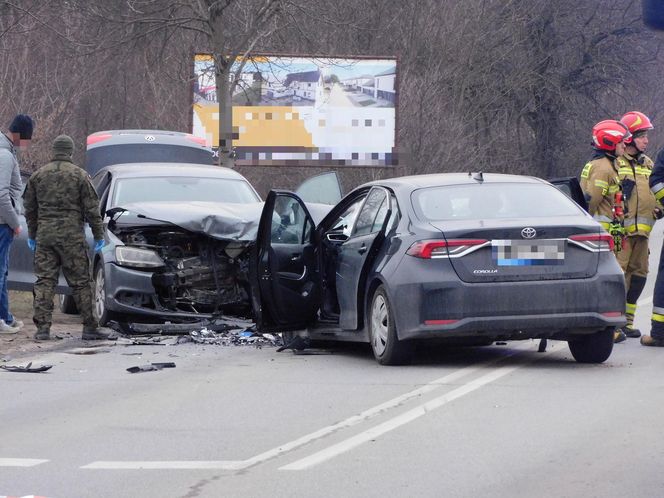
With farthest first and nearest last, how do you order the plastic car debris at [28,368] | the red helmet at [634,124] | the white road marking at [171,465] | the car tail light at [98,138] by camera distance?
the car tail light at [98,138]
the red helmet at [634,124]
the plastic car debris at [28,368]
the white road marking at [171,465]

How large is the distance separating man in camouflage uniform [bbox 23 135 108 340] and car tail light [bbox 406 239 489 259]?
3.69 metres

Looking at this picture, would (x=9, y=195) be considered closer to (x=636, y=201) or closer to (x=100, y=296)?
(x=100, y=296)

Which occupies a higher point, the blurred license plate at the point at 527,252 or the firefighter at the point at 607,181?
the firefighter at the point at 607,181

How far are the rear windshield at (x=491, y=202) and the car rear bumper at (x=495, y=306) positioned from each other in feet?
1.80

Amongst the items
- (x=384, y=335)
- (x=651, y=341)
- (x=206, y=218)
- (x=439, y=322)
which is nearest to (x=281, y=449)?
(x=439, y=322)

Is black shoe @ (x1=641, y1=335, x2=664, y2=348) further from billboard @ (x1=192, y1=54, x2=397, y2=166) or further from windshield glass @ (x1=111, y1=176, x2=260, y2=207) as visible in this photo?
billboard @ (x1=192, y1=54, x2=397, y2=166)

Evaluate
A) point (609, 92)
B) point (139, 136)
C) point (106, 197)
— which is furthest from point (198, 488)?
point (609, 92)

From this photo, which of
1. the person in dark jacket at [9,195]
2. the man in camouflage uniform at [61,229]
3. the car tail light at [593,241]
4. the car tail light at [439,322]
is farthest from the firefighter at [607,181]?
the person in dark jacket at [9,195]

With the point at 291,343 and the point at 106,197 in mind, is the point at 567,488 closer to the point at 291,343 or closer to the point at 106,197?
the point at 291,343

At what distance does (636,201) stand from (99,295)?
5130 millimetres

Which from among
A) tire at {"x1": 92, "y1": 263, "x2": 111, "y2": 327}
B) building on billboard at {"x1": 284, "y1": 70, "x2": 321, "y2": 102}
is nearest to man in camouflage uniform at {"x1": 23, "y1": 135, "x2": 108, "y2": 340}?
tire at {"x1": 92, "y1": 263, "x2": 111, "y2": 327}

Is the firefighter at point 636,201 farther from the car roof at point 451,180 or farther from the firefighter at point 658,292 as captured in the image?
the car roof at point 451,180

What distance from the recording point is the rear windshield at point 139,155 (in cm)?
2108

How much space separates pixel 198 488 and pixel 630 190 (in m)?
6.70
